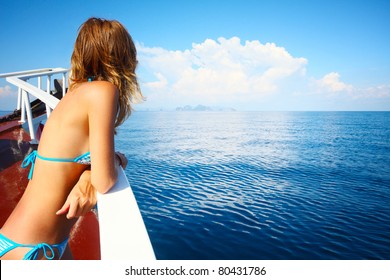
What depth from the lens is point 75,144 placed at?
1.37 metres

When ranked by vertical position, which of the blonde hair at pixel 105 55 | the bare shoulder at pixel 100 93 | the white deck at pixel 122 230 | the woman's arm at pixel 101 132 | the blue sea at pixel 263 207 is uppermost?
the blonde hair at pixel 105 55

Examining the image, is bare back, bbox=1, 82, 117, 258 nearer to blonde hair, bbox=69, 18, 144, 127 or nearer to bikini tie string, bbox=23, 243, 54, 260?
bikini tie string, bbox=23, 243, 54, 260

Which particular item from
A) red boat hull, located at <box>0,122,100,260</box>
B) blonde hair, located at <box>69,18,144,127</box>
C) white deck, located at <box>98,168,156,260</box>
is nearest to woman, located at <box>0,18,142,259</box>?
blonde hair, located at <box>69,18,144,127</box>

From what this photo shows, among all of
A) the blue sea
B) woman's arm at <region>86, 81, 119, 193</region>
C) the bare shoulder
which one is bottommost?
the blue sea

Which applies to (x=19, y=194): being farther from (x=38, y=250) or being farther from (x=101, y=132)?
(x=101, y=132)

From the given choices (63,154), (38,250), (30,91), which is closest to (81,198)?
(63,154)

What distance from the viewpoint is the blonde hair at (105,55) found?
143 cm

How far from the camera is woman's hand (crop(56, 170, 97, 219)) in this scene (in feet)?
4.17

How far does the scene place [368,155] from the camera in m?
29.3

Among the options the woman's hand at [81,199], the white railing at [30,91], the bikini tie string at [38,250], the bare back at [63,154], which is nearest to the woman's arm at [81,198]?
the woman's hand at [81,199]

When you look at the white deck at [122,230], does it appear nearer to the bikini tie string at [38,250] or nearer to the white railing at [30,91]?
the bikini tie string at [38,250]
